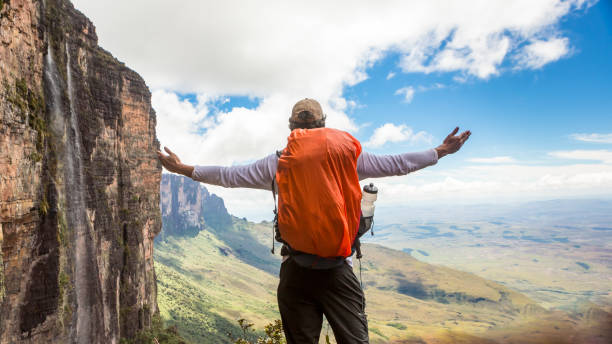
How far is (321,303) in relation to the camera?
2850 millimetres

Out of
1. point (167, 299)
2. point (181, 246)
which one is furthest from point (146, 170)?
point (181, 246)

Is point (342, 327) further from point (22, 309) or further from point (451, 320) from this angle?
point (451, 320)

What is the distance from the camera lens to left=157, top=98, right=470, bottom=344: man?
2797 mm

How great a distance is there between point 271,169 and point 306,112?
0.66 m

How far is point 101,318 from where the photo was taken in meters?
23.4

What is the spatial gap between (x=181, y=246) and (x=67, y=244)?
193m

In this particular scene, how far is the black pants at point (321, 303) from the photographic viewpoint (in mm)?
2785

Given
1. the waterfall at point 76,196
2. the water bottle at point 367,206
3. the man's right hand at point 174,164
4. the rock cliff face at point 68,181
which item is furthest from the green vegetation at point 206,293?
the water bottle at point 367,206

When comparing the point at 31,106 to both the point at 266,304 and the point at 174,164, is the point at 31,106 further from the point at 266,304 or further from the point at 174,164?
the point at 266,304

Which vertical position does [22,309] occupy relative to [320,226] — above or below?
below

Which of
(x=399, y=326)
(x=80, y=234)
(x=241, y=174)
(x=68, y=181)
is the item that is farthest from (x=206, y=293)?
(x=241, y=174)

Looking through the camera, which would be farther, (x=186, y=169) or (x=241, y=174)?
(x=186, y=169)

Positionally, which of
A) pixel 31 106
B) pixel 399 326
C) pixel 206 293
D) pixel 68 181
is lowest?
pixel 399 326

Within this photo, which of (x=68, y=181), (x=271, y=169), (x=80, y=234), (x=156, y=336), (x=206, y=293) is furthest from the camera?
(x=206, y=293)
